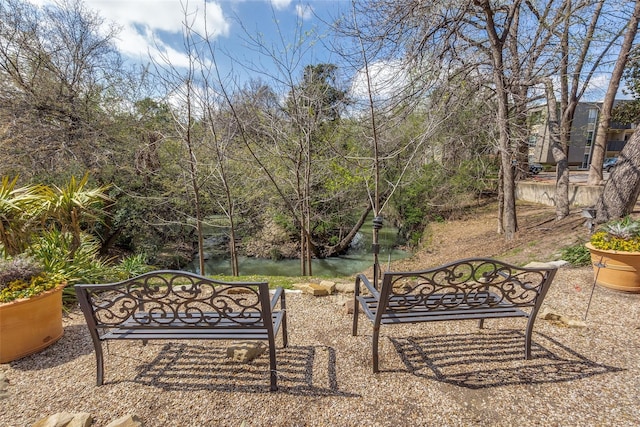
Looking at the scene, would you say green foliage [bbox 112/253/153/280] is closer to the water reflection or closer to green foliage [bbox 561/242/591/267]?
the water reflection

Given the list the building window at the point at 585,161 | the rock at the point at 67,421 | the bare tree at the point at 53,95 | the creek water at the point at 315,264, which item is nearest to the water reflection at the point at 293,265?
the creek water at the point at 315,264

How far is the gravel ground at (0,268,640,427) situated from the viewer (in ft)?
5.66

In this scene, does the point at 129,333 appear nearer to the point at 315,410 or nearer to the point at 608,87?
the point at 315,410

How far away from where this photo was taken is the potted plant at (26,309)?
7.39ft

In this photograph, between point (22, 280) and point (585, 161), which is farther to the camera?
point (585, 161)

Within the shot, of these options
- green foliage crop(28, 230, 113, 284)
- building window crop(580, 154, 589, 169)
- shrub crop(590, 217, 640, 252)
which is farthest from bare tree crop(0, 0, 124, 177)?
building window crop(580, 154, 589, 169)

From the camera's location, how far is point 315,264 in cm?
967

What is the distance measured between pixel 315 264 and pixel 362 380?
25.1 feet

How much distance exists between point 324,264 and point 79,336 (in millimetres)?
7369

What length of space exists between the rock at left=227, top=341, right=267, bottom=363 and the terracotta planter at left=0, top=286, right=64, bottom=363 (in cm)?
154

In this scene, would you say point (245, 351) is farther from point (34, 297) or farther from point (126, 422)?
point (34, 297)

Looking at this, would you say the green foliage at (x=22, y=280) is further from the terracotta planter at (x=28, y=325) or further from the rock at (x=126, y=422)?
the rock at (x=126, y=422)

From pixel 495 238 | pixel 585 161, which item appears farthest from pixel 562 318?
pixel 585 161

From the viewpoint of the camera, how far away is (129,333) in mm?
2004
